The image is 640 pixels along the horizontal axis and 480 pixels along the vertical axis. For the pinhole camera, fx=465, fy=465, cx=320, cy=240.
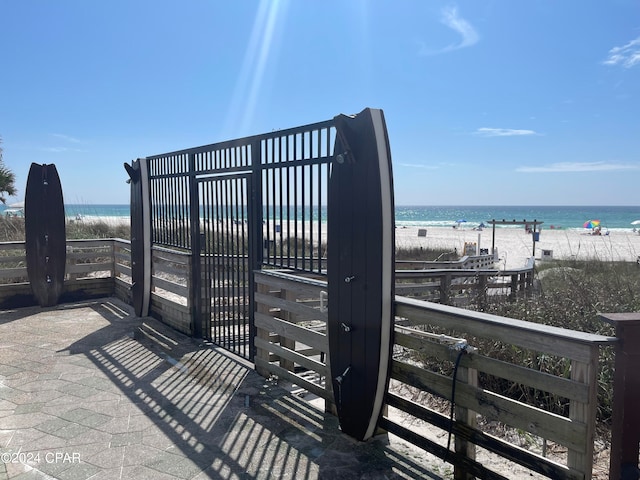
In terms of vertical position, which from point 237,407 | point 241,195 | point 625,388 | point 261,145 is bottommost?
point 237,407

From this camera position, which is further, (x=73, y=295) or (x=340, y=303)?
(x=73, y=295)

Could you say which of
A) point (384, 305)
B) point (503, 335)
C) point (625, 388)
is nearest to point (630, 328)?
point (625, 388)

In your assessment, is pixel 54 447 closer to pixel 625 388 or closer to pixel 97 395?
pixel 97 395

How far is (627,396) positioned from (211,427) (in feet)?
8.85

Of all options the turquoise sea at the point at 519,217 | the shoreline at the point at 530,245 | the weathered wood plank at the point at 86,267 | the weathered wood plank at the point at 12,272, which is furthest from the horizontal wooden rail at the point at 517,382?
the turquoise sea at the point at 519,217

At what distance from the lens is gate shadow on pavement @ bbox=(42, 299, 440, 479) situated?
2.91 m

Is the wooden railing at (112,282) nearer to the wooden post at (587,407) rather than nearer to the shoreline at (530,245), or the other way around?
the shoreline at (530,245)

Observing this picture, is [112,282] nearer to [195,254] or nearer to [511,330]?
[195,254]

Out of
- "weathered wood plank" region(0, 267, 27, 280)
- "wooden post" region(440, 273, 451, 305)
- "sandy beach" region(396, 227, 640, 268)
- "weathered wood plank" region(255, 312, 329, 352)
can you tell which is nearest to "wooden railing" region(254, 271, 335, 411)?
"weathered wood plank" region(255, 312, 329, 352)

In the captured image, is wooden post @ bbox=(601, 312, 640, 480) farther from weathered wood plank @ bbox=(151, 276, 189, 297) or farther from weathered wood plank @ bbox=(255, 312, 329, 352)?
weathered wood plank @ bbox=(151, 276, 189, 297)

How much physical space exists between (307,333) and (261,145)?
1.85m

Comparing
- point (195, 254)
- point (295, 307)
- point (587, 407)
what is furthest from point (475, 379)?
point (195, 254)

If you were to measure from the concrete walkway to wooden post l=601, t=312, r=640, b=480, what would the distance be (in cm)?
111

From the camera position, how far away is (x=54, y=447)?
311cm
